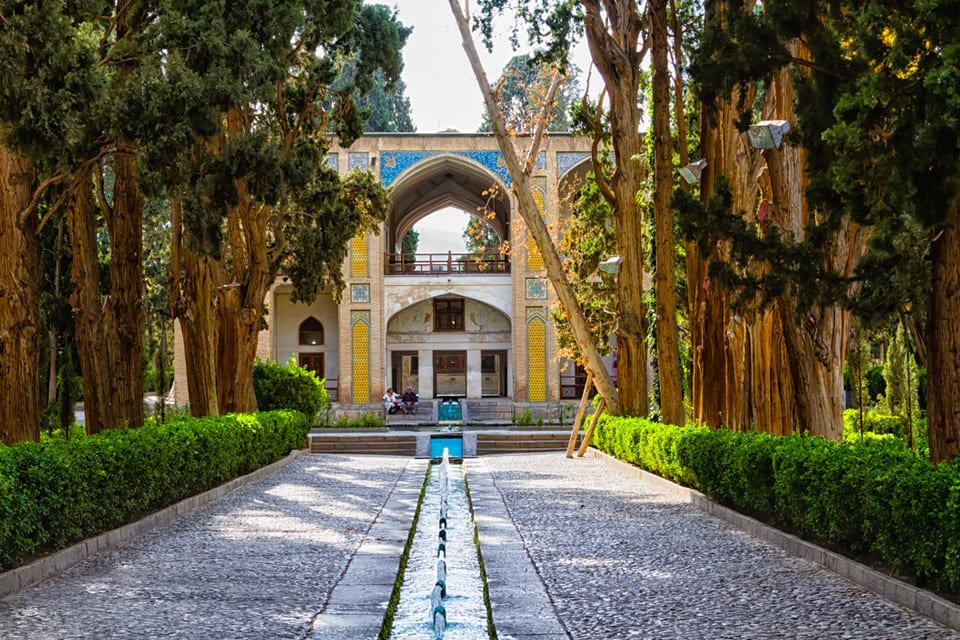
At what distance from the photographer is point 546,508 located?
33.4ft

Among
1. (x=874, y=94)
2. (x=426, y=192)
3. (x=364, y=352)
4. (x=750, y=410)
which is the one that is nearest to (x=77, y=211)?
(x=750, y=410)

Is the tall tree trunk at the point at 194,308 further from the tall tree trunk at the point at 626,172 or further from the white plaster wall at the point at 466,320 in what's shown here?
the white plaster wall at the point at 466,320

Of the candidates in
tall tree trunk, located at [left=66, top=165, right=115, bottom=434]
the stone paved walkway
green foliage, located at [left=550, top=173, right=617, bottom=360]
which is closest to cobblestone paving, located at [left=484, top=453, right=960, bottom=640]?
the stone paved walkway

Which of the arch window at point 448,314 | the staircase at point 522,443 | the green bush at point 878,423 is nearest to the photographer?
the green bush at point 878,423

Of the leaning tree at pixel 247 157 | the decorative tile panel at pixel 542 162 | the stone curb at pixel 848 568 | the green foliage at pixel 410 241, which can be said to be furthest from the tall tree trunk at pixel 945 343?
the green foliage at pixel 410 241

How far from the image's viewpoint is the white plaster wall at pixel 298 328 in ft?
108

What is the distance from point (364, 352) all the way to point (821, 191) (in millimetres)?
23868

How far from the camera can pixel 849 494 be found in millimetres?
6262

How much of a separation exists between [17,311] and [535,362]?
22.2m

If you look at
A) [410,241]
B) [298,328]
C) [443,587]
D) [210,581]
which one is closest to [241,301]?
[210,581]

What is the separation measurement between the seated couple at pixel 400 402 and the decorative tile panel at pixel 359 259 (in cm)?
342

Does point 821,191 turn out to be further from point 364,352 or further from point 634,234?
point 364,352

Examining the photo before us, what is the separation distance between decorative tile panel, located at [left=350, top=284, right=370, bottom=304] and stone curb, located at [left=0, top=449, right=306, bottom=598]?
18.7 m

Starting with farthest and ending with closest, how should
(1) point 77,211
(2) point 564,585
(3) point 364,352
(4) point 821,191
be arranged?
1. (3) point 364,352
2. (1) point 77,211
3. (4) point 821,191
4. (2) point 564,585
